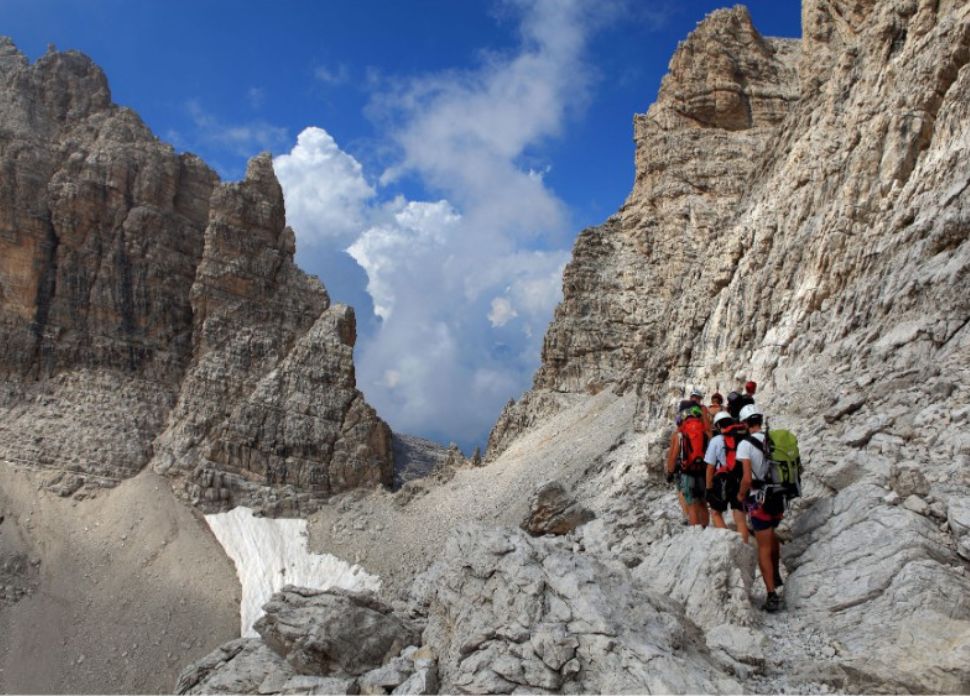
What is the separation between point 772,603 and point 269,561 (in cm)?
4176

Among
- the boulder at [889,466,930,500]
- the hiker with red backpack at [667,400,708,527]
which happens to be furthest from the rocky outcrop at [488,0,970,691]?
the hiker with red backpack at [667,400,708,527]

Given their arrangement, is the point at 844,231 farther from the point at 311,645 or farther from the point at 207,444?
the point at 207,444

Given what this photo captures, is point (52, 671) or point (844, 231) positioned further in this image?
point (52, 671)

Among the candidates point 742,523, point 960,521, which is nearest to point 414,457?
point 742,523

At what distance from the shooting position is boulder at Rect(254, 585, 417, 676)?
823 cm

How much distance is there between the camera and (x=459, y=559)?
8656 millimetres

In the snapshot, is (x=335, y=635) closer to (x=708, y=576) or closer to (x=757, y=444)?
(x=708, y=576)

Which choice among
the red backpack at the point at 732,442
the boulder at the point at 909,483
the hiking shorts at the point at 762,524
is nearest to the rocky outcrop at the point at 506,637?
the hiking shorts at the point at 762,524

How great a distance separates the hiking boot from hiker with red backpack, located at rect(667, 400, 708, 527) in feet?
7.03

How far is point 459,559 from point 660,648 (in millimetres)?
2829

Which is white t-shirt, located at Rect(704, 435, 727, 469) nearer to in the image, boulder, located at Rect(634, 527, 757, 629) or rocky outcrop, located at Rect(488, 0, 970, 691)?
boulder, located at Rect(634, 527, 757, 629)

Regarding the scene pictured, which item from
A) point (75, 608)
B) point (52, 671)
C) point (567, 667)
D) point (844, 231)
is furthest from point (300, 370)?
point (567, 667)

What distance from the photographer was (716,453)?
9.45 m

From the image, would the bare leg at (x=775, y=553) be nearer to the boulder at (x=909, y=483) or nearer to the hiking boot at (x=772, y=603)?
the hiking boot at (x=772, y=603)
